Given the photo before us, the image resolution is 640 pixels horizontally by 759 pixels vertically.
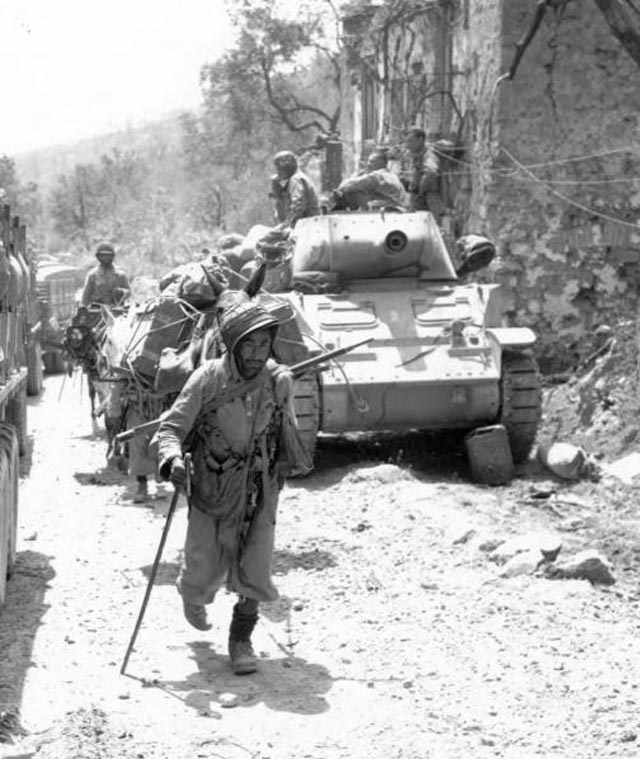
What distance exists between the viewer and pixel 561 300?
15.4 m

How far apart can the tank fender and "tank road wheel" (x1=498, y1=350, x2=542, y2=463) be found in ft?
0.67

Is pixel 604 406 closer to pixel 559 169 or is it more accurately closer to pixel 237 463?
pixel 559 169

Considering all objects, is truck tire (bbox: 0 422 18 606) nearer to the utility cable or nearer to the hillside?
the utility cable

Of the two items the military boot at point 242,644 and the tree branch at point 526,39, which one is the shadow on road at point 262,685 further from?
the tree branch at point 526,39

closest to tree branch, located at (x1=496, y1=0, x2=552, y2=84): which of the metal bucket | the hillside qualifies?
the metal bucket

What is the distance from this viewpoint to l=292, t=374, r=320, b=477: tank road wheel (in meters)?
10.9

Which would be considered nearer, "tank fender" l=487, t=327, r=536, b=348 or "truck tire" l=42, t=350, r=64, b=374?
"tank fender" l=487, t=327, r=536, b=348

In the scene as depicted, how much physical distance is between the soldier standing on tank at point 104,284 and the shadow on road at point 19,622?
19.1 ft

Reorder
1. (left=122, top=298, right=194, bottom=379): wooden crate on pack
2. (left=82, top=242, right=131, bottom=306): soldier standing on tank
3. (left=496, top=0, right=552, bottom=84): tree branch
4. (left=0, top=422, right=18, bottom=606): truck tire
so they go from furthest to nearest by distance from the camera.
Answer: (left=82, top=242, right=131, bottom=306): soldier standing on tank < (left=496, top=0, right=552, bottom=84): tree branch < (left=122, top=298, right=194, bottom=379): wooden crate on pack < (left=0, top=422, right=18, bottom=606): truck tire

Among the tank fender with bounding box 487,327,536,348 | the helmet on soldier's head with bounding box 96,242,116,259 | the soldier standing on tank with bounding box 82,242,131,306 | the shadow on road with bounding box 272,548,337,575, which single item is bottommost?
the shadow on road with bounding box 272,548,337,575

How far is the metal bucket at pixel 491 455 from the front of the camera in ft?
36.2

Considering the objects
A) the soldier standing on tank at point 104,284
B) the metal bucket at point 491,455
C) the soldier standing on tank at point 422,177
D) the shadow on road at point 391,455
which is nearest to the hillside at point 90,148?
the soldier standing on tank at point 422,177

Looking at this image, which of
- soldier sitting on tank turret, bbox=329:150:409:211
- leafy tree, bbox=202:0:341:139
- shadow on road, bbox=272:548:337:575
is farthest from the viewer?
leafy tree, bbox=202:0:341:139

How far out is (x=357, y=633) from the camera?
7.11m
